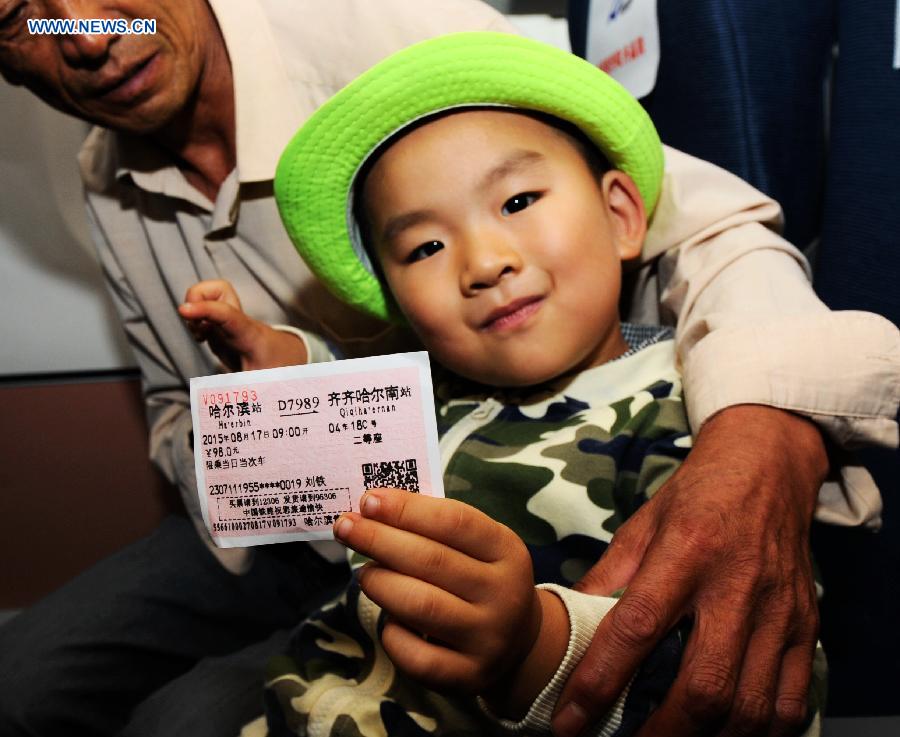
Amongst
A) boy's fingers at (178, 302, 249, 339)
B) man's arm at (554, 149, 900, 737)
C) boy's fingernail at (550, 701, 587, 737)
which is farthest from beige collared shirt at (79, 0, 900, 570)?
boy's fingernail at (550, 701, 587, 737)

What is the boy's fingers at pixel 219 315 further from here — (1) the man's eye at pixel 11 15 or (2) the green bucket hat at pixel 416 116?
(1) the man's eye at pixel 11 15

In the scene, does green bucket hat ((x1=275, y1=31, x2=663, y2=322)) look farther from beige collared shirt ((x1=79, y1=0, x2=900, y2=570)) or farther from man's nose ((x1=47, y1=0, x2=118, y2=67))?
man's nose ((x1=47, y1=0, x2=118, y2=67))

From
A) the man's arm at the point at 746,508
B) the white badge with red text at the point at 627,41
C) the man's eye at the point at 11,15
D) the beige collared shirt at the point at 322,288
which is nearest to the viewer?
the man's arm at the point at 746,508

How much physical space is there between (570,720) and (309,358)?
433 mm

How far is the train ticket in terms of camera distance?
Answer: 38cm

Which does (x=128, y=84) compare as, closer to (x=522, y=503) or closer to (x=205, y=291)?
(x=205, y=291)

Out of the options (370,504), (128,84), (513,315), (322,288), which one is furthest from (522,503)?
(128,84)

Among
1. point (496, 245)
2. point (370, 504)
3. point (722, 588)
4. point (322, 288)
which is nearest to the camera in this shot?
point (370, 504)

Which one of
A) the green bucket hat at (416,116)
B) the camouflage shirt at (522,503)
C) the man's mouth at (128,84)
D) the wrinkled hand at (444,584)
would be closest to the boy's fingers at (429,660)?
the wrinkled hand at (444,584)

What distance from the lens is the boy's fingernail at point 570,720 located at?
0.45m

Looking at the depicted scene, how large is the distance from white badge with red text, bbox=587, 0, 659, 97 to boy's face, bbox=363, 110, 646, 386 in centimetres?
28

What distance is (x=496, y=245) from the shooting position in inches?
23.8

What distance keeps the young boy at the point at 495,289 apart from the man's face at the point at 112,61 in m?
0.23

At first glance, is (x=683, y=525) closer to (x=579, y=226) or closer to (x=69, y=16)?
(x=579, y=226)
